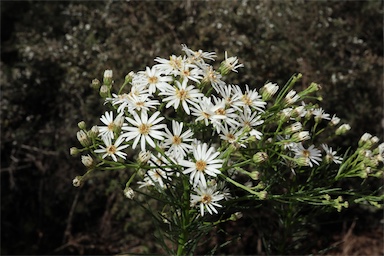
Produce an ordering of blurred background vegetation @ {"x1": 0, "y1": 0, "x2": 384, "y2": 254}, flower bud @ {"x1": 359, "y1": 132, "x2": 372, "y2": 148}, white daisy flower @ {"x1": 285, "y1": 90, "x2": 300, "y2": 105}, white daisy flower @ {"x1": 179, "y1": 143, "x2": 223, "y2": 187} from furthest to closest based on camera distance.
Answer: blurred background vegetation @ {"x1": 0, "y1": 0, "x2": 384, "y2": 254} → flower bud @ {"x1": 359, "y1": 132, "x2": 372, "y2": 148} → white daisy flower @ {"x1": 285, "y1": 90, "x2": 300, "y2": 105} → white daisy flower @ {"x1": 179, "y1": 143, "x2": 223, "y2": 187}

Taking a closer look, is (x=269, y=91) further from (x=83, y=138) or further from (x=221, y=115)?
(x=83, y=138)

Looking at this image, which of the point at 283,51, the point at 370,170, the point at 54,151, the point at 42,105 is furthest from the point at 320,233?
the point at 370,170

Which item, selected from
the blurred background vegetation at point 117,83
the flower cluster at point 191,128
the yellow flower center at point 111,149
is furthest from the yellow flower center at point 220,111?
the blurred background vegetation at point 117,83

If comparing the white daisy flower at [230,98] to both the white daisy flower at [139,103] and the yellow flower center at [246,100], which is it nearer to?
the yellow flower center at [246,100]

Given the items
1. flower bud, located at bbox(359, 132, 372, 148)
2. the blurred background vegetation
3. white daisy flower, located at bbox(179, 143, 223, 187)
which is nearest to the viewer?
white daisy flower, located at bbox(179, 143, 223, 187)

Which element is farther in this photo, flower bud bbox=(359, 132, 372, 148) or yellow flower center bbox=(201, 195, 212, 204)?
flower bud bbox=(359, 132, 372, 148)

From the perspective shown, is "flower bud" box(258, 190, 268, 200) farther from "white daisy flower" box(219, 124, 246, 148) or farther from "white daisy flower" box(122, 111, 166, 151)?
"white daisy flower" box(122, 111, 166, 151)

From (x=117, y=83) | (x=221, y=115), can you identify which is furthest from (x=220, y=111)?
(x=117, y=83)

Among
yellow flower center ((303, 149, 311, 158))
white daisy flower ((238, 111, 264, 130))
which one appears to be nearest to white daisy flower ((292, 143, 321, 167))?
yellow flower center ((303, 149, 311, 158))
